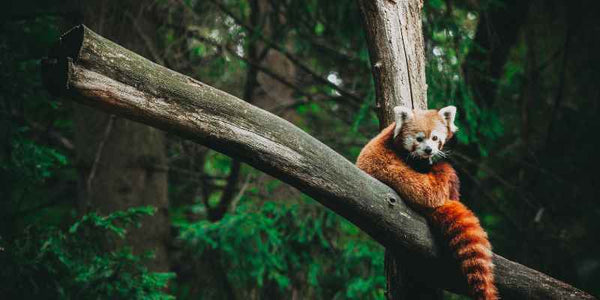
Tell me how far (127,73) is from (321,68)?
17.6 ft

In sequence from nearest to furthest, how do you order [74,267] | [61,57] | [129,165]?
[61,57]
[74,267]
[129,165]

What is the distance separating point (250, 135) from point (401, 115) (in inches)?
52.9

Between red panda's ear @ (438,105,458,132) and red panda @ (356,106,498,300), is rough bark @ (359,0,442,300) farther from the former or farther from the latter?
red panda's ear @ (438,105,458,132)

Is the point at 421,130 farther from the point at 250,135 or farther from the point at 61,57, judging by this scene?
the point at 61,57

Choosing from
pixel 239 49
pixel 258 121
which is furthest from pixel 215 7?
pixel 258 121

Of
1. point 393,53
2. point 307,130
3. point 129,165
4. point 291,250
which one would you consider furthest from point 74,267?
point 307,130

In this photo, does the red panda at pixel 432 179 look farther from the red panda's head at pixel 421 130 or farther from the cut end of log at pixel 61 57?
the cut end of log at pixel 61 57

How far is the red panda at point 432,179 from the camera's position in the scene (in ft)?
9.25

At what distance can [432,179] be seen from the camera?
132 inches

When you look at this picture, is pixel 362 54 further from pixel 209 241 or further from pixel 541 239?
pixel 541 239

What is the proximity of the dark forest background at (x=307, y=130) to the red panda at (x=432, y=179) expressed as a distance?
1.48 meters

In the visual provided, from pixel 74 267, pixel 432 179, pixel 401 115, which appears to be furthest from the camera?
pixel 74 267

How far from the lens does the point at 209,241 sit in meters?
6.21

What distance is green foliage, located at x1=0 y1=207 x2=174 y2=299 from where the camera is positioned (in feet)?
13.7
